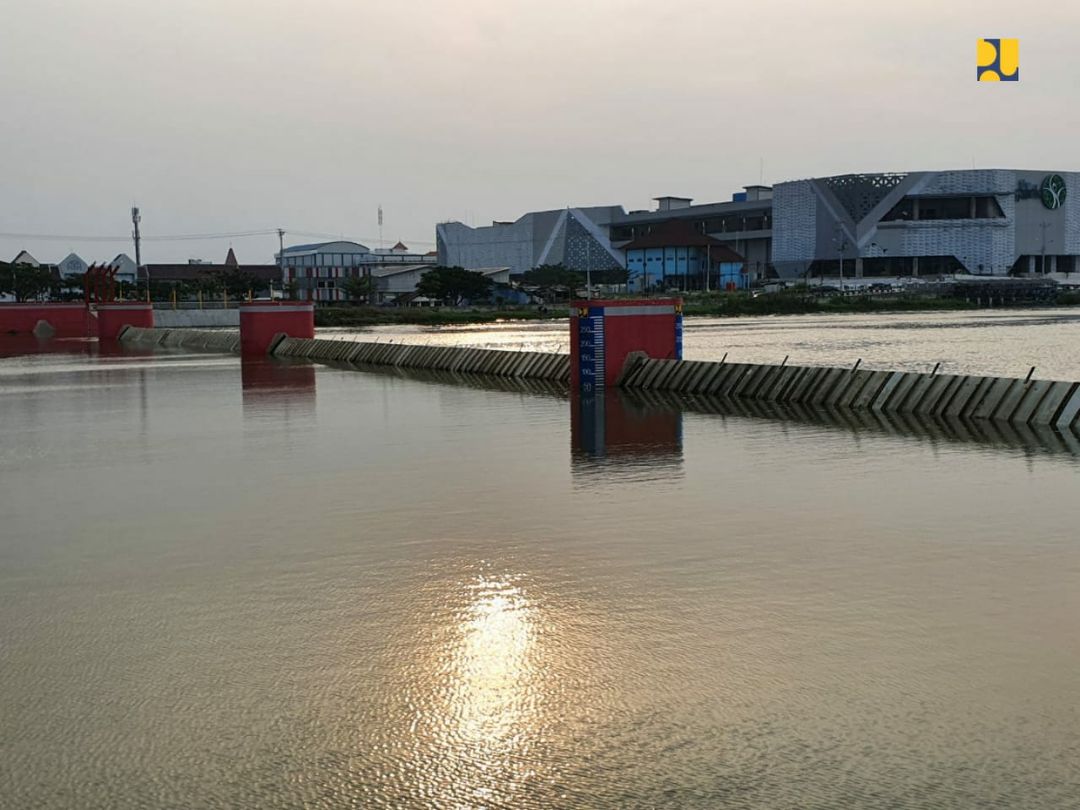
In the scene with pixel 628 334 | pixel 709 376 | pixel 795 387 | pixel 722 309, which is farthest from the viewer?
pixel 722 309

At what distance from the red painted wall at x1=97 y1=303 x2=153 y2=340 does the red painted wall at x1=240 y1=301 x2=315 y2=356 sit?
69.5ft

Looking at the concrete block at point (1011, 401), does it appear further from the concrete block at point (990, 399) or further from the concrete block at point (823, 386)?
the concrete block at point (823, 386)

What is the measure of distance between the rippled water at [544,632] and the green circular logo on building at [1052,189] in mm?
154152

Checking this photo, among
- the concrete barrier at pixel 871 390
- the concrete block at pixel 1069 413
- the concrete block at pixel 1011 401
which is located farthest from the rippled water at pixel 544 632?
the concrete block at pixel 1011 401

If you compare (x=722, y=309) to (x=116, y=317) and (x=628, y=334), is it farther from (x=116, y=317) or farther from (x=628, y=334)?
(x=628, y=334)

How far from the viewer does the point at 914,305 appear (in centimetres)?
12925

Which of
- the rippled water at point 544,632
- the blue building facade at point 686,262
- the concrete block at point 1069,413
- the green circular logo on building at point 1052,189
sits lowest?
the rippled water at point 544,632

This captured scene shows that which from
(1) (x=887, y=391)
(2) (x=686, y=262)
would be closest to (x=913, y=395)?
(1) (x=887, y=391)

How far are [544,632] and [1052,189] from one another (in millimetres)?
165357

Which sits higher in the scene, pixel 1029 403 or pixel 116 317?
pixel 116 317

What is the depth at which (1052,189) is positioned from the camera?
155 m

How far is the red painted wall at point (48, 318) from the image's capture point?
75250mm

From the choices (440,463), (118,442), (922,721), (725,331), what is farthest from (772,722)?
(725,331)

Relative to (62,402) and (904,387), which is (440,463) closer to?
(904,387)
